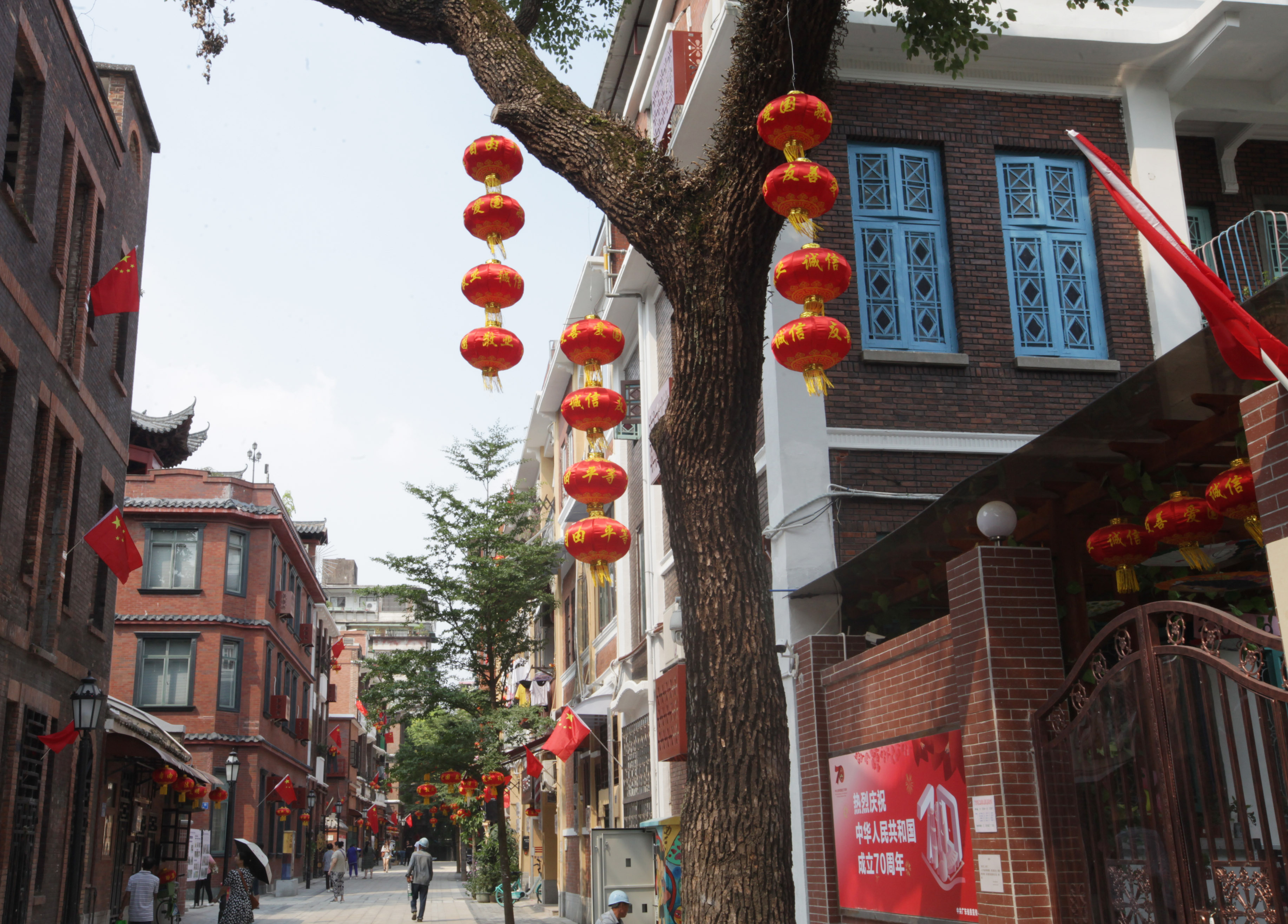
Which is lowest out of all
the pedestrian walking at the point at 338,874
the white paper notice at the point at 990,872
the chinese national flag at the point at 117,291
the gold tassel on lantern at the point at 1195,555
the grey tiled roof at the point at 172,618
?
the pedestrian walking at the point at 338,874

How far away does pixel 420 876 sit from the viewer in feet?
82.6

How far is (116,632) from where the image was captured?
3238 cm

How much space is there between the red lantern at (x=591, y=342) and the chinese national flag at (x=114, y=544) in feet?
29.8

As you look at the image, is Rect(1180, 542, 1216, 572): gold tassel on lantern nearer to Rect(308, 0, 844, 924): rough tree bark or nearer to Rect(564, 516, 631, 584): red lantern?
Rect(308, 0, 844, 924): rough tree bark

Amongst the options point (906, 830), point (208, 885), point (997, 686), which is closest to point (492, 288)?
point (997, 686)

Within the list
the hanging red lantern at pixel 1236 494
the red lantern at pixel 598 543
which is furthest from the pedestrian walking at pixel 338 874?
the hanging red lantern at pixel 1236 494

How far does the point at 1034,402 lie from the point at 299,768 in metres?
37.9

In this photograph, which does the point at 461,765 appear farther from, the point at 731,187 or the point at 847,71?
the point at 731,187

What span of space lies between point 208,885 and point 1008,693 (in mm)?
28685

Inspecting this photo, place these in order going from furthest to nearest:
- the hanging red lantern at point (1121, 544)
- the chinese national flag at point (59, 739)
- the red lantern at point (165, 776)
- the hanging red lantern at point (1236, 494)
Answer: the red lantern at point (165, 776)
the chinese national flag at point (59, 739)
the hanging red lantern at point (1121, 544)
the hanging red lantern at point (1236, 494)

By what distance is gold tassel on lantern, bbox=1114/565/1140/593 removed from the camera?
819 centimetres

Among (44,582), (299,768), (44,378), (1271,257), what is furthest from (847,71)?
(299,768)

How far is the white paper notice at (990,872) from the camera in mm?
7457

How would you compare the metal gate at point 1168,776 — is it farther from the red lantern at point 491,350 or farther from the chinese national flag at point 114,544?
the chinese national flag at point 114,544
